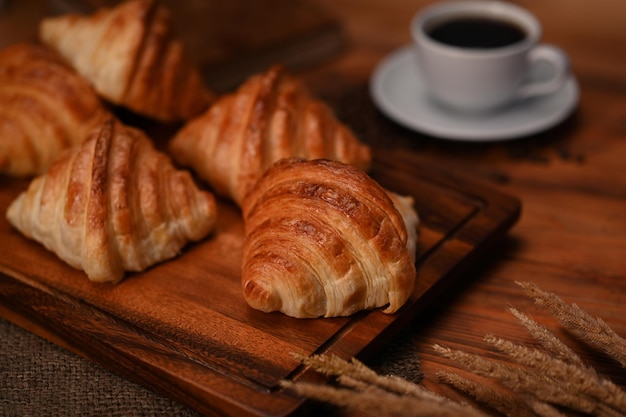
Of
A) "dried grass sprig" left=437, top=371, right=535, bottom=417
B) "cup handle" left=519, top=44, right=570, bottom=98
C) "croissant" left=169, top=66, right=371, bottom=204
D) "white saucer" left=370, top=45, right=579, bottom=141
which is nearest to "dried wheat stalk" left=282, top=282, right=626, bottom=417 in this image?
"dried grass sprig" left=437, top=371, right=535, bottom=417

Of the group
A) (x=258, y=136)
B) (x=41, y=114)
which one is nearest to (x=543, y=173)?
(x=258, y=136)

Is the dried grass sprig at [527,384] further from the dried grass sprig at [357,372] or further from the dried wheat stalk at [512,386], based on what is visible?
the dried grass sprig at [357,372]

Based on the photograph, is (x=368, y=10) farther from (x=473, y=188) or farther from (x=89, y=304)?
(x=89, y=304)

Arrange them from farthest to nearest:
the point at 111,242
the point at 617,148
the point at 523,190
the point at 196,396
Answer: the point at 617,148, the point at 523,190, the point at 111,242, the point at 196,396

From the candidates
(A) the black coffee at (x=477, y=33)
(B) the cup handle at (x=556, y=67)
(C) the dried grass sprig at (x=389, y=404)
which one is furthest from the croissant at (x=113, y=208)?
(B) the cup handle at (x=556, y=67)

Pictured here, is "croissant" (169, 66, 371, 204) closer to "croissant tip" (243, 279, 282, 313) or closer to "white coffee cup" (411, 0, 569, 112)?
"croissant tip" (243, 279, 282, 313)

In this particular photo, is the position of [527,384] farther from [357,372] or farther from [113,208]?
[113,208]

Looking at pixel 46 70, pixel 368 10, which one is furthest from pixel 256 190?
pixel 368 10
